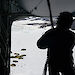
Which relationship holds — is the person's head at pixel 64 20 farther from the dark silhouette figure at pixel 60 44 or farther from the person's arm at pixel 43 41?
the person's arm at pixel 43 41

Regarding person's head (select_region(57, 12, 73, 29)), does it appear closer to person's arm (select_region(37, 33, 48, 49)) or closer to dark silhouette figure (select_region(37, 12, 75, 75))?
dark silhouette figure (select_region(37, 12, 75, 75))

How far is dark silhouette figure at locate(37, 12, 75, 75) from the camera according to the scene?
259cm

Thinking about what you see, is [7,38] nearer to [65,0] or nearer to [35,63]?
Result: [65,0]

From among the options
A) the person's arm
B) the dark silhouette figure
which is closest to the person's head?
the dark silhouette figure

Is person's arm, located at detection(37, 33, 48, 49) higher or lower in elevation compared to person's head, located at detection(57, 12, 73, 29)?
lower

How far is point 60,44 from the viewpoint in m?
2.66

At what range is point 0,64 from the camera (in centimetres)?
350

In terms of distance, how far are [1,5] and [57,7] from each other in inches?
44.8

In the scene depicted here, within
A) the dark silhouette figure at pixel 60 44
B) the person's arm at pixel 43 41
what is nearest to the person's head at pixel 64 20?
the dark silhouette figure at pixel 60 44

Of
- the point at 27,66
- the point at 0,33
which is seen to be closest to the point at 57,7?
the point at 0,33

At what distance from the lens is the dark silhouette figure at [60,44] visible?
2592 mm

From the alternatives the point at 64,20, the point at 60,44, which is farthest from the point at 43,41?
the point at 64,20

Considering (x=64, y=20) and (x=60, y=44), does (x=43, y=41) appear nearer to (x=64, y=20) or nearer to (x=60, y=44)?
(x=60, y=44)

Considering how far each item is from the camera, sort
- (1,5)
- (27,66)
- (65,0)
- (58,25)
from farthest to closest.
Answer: (27,66) → (65,0) → (1,5) → (58,25)
